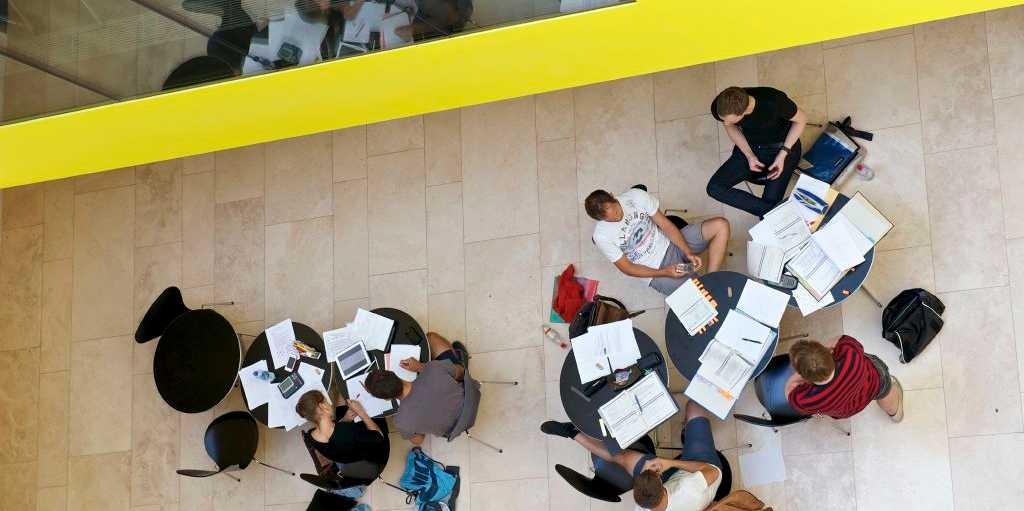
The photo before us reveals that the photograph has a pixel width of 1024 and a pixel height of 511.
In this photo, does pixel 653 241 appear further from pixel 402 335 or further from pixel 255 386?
pixel 255 386

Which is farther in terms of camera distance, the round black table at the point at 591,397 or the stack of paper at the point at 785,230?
the round black table at the point at 591,397

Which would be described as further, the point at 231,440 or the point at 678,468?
the point at 231,440

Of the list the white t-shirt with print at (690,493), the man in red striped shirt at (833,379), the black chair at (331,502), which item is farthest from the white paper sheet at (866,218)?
the black chair at (331,502)

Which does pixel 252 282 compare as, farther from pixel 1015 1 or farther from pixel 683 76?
pixel 1015 1

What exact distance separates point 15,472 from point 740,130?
5894 mm

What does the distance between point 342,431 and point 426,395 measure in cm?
73

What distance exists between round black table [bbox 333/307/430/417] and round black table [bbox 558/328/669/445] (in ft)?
Answer: 3.24

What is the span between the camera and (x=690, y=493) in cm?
437

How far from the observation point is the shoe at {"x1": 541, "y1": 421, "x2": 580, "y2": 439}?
5242 mm

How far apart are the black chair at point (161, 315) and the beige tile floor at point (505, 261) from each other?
1.37 feet

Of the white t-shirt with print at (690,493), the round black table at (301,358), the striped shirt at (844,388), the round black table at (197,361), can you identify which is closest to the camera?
the striped shirt at (844,388)

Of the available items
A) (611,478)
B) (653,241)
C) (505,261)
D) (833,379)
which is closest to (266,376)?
(505,261)

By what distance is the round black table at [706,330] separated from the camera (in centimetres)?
464

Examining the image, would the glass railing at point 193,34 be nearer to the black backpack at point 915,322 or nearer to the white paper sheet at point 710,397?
the white paper sheet at point 710,397
